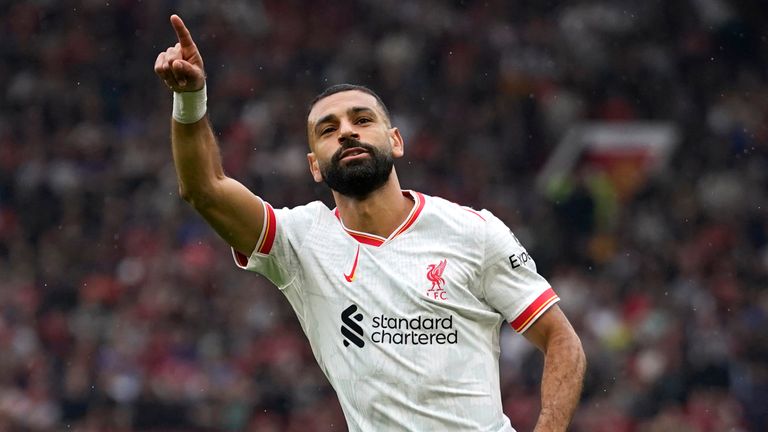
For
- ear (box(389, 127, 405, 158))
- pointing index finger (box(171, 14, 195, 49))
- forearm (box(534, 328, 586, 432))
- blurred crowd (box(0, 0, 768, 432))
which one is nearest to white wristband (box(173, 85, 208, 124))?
pointing index finger (box(171, 14, 195, 49))

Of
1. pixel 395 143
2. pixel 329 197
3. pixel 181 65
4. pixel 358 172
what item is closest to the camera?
pixel 181 65

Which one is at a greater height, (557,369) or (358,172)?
(358,172)

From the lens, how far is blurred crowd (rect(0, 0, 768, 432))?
12.1 meters

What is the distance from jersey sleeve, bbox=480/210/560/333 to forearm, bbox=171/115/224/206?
89cm

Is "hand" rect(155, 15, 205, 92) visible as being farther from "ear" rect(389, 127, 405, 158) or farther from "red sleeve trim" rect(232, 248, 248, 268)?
"ear" rect(389, 127, 405, 158)

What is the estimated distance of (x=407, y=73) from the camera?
52.8 feet

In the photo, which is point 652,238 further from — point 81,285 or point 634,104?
point 81,285

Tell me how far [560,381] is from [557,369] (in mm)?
40

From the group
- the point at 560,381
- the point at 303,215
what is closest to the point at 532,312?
the point at 560,381

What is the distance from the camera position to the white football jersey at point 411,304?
4.20 meters

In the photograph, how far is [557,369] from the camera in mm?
4281

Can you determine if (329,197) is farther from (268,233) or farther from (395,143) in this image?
(268,233)

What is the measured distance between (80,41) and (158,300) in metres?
5.04

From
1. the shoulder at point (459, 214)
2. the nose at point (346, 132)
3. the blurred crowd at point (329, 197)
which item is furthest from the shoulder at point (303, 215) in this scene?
the blurred crowd at point (329, 197)
